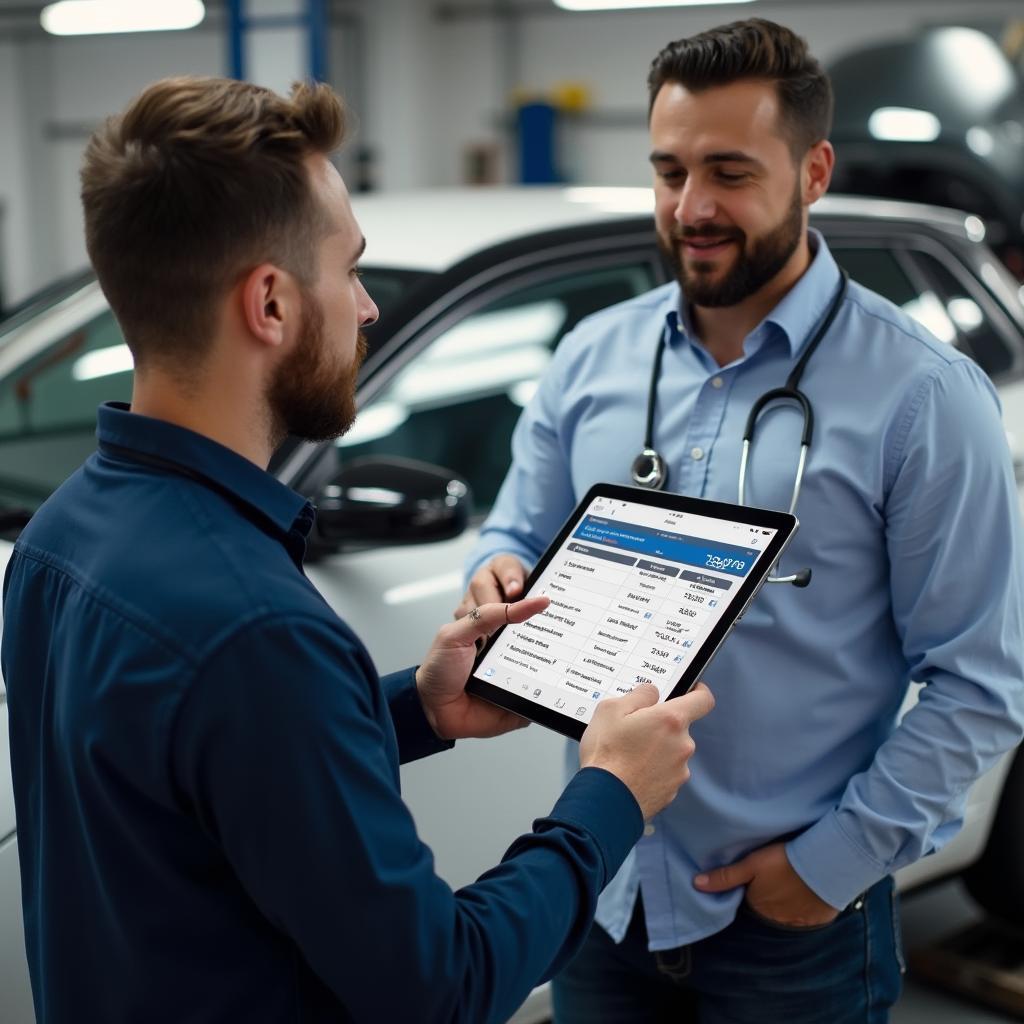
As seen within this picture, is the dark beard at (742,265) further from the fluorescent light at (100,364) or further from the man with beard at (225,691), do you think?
the fluorescent light at (100,364)

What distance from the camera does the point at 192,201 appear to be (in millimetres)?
1065

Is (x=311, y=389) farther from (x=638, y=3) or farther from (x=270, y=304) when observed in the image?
(x=638, y=3)

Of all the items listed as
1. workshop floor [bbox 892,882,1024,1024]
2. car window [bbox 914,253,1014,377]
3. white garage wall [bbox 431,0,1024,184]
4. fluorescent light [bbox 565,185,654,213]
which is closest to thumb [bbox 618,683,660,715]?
fluorescent light [bbox 565,185,654,213]

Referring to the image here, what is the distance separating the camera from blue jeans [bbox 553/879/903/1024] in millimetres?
1622

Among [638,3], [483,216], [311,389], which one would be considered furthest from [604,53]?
[311,389]

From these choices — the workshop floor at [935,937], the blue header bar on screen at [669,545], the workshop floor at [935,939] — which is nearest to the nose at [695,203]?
the blue header bar on screen at [669,545]

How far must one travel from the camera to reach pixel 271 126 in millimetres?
1095

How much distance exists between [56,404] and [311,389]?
151cm

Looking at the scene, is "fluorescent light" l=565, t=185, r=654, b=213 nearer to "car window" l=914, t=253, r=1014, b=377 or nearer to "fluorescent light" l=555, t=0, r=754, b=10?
"car window" l=914, t=253, r=1014, b=377

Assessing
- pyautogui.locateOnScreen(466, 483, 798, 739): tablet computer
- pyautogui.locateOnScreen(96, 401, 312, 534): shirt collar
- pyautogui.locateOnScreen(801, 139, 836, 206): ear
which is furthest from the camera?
pyautogui.locateOnScreen(801, 139, 836, 206): ear

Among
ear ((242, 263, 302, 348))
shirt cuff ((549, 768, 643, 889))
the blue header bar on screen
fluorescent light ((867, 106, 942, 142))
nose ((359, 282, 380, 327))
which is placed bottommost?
fluorescent light ((867, 106, 942, 142))

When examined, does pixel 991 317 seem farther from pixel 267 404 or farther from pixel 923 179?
pixel 923 179

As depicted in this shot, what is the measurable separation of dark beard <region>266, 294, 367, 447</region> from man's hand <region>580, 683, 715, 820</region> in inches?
15.0

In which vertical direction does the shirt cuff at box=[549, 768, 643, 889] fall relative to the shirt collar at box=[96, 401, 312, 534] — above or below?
below
